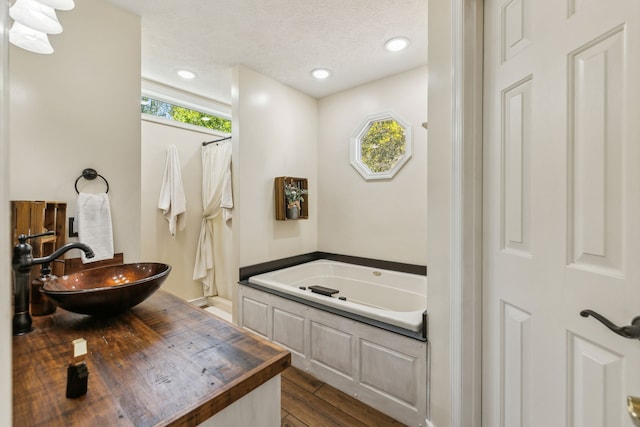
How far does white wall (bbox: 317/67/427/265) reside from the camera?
2814 mm

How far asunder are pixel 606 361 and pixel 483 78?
114cm

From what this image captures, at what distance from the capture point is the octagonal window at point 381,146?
2907 millimetres

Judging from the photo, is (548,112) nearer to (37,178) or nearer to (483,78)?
(483,78)

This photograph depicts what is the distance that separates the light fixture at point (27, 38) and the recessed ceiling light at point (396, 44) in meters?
2.21

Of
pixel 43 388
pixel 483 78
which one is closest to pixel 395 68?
pixel 483 78

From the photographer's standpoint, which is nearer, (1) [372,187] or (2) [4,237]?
(2) [4,237]

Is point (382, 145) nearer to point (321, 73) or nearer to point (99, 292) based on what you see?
point (321, 73)

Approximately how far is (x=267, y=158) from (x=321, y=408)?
7.37 ft

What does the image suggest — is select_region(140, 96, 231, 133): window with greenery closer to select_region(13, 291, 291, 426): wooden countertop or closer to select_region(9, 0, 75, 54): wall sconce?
select_region(9, 0, 75, 54): wall sconce

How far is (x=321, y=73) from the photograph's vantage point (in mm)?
2934

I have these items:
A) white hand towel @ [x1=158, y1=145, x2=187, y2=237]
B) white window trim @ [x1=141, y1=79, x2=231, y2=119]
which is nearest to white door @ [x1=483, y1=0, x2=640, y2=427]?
white hand towel @ [x1=158, y1=145, x2=187, y2=237]

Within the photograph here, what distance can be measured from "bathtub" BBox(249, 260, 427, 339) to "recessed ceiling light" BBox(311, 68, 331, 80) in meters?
2.04

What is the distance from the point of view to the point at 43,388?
729 millimetres

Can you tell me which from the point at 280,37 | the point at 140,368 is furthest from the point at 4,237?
the point at 280,37
